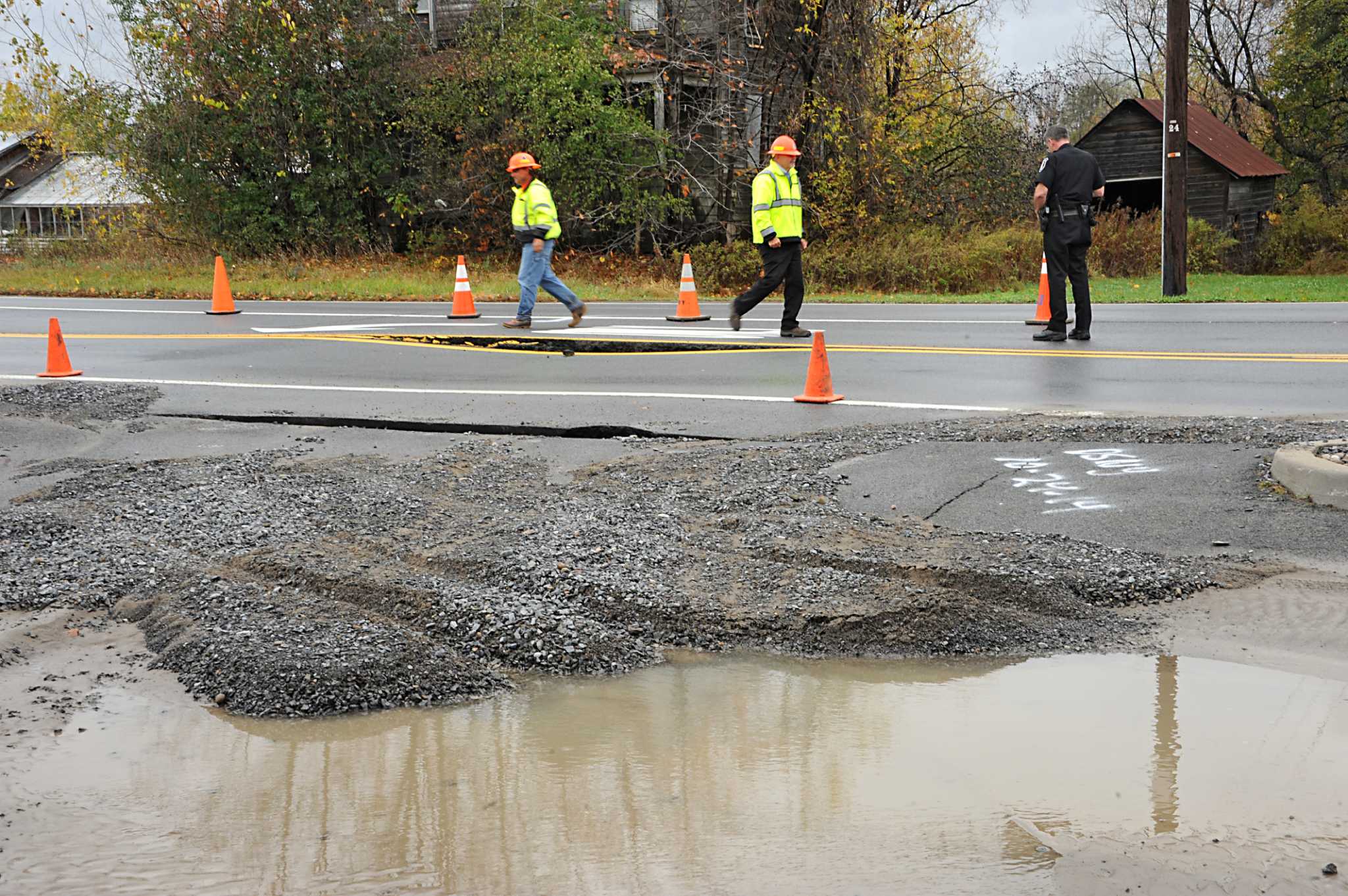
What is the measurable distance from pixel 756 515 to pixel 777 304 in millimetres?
13347

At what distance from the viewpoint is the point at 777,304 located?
19031 mm

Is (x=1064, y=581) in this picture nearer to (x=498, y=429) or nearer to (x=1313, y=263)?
(x=498, y=429)

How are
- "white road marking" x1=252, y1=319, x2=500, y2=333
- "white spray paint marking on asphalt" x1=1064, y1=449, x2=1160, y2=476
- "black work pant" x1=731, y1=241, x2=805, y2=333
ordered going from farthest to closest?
"white road marking" x1=252, y1=319, x2=500, y2=333, "black work pant" x1=731, y1=241, x2=805, y2=333, "white spray paint marking on asphalt" x1=1064, y1=449, x2=1160, y2=476

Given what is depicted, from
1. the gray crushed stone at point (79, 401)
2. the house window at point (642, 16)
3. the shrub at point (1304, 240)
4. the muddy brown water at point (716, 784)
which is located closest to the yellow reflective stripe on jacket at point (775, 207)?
the gray crushed stone at point (79, 401)

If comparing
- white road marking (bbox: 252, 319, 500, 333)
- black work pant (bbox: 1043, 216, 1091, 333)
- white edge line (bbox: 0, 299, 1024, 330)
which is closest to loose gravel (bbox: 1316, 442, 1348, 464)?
black work pant (bbox: 1043, 216, 1091, 333)

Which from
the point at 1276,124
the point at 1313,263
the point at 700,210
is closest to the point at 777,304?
the point at 700,210

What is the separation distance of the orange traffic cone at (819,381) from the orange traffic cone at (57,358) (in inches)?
266

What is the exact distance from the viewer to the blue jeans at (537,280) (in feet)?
47.1

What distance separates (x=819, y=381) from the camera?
9.46 m

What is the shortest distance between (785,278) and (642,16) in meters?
18.0

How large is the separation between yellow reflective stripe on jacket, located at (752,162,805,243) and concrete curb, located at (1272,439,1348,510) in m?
7.15

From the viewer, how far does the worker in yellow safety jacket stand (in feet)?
45.7

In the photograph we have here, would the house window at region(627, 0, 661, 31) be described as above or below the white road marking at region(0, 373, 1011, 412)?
above

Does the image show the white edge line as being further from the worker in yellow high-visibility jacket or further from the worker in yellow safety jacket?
the worker in yellow high-visibility jacket
